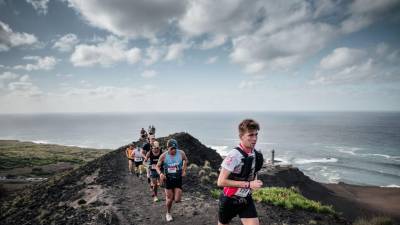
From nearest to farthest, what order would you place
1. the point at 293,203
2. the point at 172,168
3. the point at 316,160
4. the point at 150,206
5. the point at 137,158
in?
the point at 172,168
the point at 150,206
the point at 293,203
the point at 137,158
the point at 316,160

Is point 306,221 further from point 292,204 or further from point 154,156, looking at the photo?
point 154,156

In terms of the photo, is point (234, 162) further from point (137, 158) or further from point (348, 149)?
point (348, 149)

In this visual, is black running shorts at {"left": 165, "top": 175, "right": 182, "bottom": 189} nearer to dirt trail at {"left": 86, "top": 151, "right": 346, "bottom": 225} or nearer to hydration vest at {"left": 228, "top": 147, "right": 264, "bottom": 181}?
dirt trail at {"left": 86, "top": 151, "right": 346, "bottom": 225}

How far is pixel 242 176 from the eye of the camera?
14.2 ft

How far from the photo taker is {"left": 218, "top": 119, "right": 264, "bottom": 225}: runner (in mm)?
4133

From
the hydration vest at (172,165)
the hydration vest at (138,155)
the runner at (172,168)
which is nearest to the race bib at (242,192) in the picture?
the runner at (172,168)

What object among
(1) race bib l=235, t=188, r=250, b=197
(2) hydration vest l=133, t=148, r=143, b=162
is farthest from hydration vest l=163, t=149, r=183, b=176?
(2) hydration vest l=133, t=148, r=143, b=162

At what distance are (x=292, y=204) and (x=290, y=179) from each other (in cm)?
2304

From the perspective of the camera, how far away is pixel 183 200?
38.8 feet

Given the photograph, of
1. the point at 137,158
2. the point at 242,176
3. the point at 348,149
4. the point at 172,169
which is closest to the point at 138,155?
the point at 137,158

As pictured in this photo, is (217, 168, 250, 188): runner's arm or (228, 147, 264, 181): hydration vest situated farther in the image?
(228, 147, 264, 181): hydration vest

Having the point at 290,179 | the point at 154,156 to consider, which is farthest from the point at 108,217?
the point at 290,179

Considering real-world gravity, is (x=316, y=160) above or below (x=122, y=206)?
below

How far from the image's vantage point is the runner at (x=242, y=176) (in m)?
4.13
